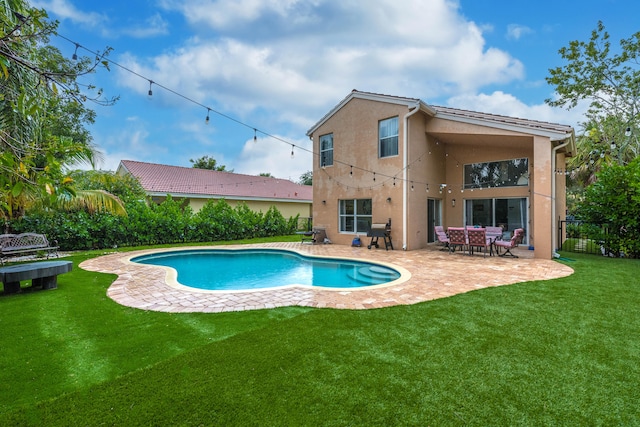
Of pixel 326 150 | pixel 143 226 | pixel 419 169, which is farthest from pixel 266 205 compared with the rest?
pixel 419 169

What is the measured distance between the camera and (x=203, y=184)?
24.6 m

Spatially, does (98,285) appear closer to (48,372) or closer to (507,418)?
(48,372)

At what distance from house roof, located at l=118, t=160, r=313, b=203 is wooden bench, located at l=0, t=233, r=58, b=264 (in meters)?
9.67

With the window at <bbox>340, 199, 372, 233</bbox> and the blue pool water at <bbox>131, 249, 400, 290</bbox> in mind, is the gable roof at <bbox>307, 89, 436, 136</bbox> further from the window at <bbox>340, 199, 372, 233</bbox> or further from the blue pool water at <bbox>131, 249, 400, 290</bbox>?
the blue pool water at <bbox>131, 249, 400, 290</bbox>

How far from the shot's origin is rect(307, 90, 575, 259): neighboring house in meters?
13.6

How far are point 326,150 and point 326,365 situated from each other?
14745 millimetres

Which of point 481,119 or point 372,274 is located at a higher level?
point 481,119

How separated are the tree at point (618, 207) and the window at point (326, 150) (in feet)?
36.6

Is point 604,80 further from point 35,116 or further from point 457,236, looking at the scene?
point 35,116

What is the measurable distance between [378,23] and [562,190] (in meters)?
13.0

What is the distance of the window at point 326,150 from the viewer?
56.0 feet

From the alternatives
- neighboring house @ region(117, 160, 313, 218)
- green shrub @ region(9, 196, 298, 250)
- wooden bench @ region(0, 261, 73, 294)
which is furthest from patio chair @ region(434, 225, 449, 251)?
neighboring house @ region(117, 160, 313, 218)

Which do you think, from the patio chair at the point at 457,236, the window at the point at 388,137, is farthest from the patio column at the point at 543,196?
the window at the point at 388,137

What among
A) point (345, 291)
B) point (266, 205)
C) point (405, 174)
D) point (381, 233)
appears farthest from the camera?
point (266, 205)
